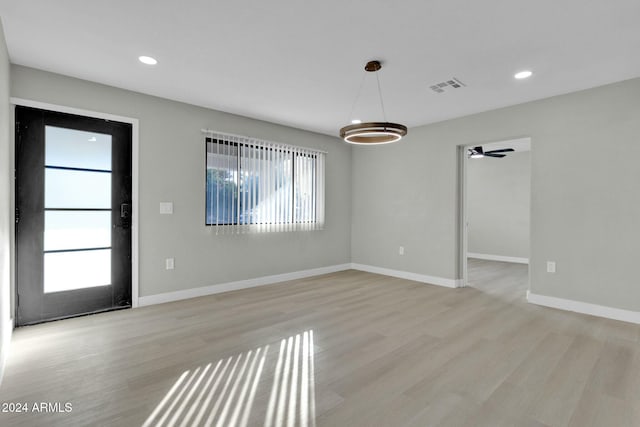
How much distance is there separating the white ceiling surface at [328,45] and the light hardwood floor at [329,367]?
257 cm

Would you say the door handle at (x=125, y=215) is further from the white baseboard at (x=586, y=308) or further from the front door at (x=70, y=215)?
the white baseboard at (x=586, y=308)

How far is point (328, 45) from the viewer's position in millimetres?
2715

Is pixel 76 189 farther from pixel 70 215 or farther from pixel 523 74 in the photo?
pixel 523 74

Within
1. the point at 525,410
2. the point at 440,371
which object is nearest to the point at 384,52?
the point at 440,371

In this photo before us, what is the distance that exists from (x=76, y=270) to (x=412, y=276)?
4651 mm

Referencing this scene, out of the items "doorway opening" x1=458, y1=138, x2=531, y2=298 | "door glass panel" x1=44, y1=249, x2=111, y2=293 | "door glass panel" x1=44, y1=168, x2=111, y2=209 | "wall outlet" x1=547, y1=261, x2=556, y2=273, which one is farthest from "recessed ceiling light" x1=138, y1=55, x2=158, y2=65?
"doorway opening" x1=458, y1=138, x2=531, y2=298

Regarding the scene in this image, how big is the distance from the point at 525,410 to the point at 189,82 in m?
4.07

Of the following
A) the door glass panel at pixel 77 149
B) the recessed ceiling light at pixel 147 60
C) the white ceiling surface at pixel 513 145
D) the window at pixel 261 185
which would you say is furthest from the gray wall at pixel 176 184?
the white ceiling surface at pixel 513 145

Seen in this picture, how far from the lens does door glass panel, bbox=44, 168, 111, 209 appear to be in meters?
3.29

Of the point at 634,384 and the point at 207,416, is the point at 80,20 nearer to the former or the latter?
the point at 207,416

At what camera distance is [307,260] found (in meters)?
5.59

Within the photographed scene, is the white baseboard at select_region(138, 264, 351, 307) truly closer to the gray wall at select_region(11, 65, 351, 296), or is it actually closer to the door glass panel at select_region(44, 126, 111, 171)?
the gray wall at select_region(11, 65, 351, 296)

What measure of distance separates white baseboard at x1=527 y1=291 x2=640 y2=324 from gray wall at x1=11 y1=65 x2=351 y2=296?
3.59 meters

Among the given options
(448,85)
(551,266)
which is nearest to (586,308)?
(551,266)
